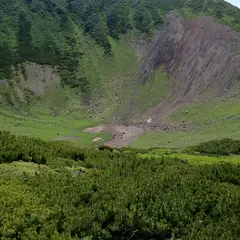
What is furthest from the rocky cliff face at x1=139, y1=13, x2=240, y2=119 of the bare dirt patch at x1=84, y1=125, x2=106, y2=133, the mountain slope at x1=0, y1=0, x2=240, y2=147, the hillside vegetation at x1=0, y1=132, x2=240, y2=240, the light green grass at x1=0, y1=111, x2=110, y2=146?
the hillside vegetation at x1=0, y1=132, x2=240, y2=240

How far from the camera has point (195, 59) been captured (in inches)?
5369

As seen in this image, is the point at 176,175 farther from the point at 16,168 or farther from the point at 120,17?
the point at 120,17

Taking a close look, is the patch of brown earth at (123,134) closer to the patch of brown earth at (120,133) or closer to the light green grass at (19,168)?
the patch of brown earth at (120,133)

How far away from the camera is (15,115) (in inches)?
4710

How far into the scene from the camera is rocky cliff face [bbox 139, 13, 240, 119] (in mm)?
121250

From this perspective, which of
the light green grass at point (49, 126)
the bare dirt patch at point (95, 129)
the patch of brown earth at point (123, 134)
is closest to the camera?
the patch of brown earth at point (123, 134)

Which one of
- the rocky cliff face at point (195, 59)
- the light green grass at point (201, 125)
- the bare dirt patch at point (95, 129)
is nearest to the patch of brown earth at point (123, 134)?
the bare dirt patch at point (95, 129)

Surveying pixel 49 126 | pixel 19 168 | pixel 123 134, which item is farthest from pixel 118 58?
pixel 19 168

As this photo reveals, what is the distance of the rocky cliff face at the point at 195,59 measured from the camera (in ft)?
398

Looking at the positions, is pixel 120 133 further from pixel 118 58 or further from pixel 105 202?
pixel 105 202

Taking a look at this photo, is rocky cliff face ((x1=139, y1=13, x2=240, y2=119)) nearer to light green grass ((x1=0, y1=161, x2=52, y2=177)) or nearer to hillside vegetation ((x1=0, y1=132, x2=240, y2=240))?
hillside vegetation ((x1=0, y1=132, x2=240, y2=240))

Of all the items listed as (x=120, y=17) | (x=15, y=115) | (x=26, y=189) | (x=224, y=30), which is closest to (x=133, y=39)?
(x=120, y=17)

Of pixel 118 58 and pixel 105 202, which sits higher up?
pixel 105 202

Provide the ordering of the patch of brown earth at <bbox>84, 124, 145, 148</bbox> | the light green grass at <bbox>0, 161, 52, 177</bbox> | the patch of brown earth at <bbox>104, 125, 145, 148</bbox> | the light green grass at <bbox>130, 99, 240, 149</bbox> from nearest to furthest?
the light green grass at <bbox>0, 161, 52, 177</bbox> < the light green grass at <bbox>130, 99, 240, 149</bbox> < the patch of brown earth at <bbox>104, 125, 145, 148</bbox> < the patch of brown earth at <bbox>84, 124, 145, 148</bbox>
